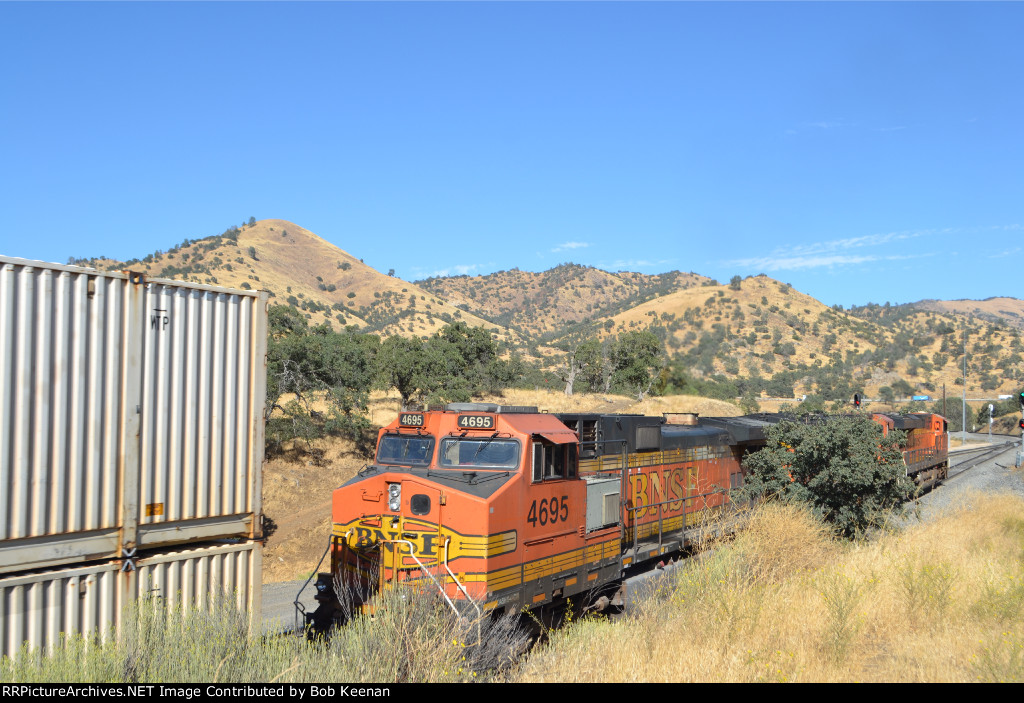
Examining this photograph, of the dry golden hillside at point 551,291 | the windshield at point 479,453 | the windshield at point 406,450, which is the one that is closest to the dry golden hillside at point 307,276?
the dry golden hillside at point 551,291

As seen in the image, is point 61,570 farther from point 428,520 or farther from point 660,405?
point 660,405

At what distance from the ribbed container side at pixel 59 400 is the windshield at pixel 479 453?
171 inches

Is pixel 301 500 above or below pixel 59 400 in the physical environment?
below

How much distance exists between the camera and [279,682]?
19.2 feet

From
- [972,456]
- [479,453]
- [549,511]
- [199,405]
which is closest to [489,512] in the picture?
[479,453]

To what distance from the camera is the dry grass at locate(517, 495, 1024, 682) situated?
302 inches

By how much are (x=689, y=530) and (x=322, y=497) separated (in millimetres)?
12852

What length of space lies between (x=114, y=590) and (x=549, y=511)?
5.45 metres

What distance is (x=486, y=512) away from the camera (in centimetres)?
890

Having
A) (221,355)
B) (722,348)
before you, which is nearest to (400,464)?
(221,355)

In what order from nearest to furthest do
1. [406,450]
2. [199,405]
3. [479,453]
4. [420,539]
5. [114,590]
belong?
[114,590]
[199,405]
[420,539]
[479,453]
[406,450]

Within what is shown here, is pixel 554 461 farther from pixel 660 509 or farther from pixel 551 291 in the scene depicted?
pixel 551 291

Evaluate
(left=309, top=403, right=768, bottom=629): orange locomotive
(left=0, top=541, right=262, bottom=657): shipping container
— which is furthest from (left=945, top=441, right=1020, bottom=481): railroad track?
(left=0, top=541, right=262, bottom=657): shipping container

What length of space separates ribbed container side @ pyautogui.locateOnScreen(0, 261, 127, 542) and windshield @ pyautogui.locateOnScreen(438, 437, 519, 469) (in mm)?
4346
